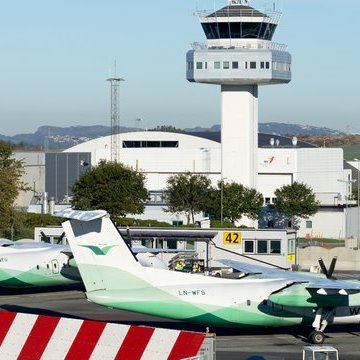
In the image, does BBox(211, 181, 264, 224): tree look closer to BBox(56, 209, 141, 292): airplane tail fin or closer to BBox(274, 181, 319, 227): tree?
BBox(274, 181, 319, 227): tree

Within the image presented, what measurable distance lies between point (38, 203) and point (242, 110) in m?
36.7

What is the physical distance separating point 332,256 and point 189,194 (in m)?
46.8

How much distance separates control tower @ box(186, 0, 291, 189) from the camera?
386 ft

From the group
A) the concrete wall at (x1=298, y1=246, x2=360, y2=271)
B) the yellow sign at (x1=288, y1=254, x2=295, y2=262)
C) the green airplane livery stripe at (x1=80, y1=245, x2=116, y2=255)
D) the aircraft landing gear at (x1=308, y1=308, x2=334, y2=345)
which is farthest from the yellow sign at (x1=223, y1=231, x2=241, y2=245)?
the green airplane livery stripe at (x1=80, y1=245, x2=116, y2=255)

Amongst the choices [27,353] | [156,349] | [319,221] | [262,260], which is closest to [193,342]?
[156,349]

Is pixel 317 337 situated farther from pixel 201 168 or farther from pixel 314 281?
pixel 201 168

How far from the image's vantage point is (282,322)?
41281 mm

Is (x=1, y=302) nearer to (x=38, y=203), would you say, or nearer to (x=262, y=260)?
(x=262, y=260)

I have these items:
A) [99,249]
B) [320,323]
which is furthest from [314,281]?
[99,249]

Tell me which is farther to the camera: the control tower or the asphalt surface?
the control tower

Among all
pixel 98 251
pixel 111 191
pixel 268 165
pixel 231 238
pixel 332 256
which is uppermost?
pixel 268 165

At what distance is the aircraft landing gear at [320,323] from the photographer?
41338mm

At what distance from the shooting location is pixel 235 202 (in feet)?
392

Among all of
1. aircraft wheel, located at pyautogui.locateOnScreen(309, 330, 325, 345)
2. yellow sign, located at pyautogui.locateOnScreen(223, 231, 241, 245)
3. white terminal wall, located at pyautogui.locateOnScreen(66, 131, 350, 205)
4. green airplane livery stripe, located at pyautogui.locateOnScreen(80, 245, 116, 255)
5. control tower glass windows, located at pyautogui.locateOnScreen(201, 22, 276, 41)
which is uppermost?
control tower glass windows, located at pyautogui.locateOnScreen(201, 22, 276, 41)
